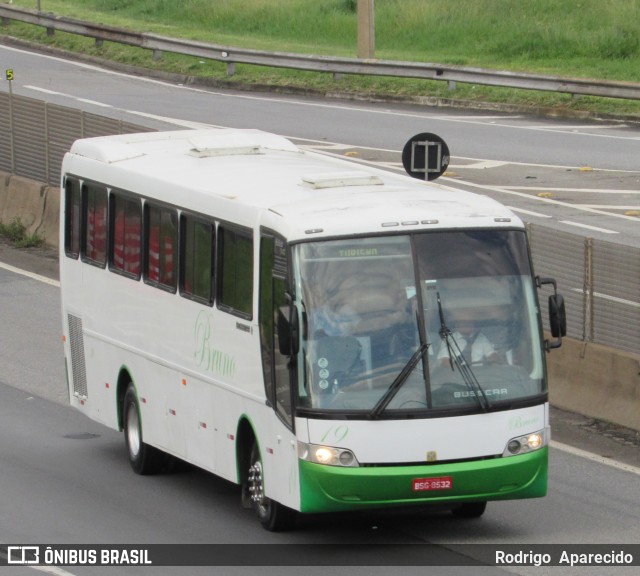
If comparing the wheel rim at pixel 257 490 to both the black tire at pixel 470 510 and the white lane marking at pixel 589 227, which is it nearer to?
the black tire at pixel 470 510

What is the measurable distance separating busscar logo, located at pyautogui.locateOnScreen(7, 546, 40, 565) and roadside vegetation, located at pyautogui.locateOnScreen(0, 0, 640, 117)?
25.2 m

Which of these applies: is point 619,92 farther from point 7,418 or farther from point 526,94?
point 7,418

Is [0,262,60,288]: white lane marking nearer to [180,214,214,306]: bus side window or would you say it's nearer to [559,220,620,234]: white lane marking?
[559,220,620,234]: white lane marking

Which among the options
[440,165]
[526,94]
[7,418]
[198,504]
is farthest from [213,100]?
[198,504]

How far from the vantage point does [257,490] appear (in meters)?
12.8

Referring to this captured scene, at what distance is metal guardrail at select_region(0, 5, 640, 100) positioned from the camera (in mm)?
36000

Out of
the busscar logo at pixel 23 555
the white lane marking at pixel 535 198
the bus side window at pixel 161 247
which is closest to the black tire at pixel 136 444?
the bus side window at pixel 161 247

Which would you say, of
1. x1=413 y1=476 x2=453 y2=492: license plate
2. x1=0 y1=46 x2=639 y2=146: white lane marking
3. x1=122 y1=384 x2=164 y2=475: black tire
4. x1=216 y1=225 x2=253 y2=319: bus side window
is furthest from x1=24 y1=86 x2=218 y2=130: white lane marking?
x1=413 y1=476 x2=453 y2=492: license plate

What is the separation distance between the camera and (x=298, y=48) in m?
46.6

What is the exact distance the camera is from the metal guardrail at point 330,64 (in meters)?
36.0

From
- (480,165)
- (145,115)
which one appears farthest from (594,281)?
(145,115)

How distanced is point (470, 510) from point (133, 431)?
3.69 meters

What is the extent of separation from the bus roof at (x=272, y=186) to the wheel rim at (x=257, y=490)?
1.87 meters

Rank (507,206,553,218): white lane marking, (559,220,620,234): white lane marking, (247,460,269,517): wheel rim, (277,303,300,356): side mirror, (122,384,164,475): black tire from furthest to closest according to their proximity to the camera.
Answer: (507,206,553,218): white lane marking, (559,220,620,234): white lane marking, (122,384,164,475): black tire, (247,460,269,517): wheel rim, (277,303,300,356): side mirror
